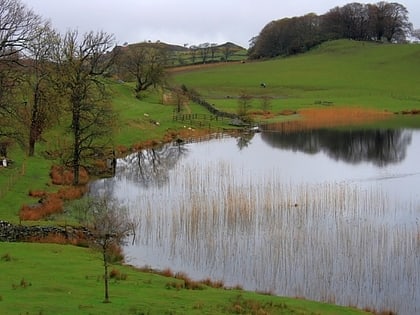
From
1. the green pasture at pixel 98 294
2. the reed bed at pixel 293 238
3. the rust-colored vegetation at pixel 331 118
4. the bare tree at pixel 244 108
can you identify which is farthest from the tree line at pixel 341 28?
the green pasture at pixel 98 294

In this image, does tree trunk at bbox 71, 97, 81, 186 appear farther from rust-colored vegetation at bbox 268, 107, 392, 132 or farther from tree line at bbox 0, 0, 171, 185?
rust-colored vegetation at bbox 268, 107, 392, 132

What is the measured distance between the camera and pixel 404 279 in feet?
85.1

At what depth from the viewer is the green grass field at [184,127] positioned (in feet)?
63.2

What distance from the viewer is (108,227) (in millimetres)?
21875

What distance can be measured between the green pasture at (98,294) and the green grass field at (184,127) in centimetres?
3

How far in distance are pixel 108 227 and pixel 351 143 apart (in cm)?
5404

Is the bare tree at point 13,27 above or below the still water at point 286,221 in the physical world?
above

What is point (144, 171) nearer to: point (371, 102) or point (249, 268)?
point (249, 268)

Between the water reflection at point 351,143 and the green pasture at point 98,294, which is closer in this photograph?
the green pasture at point 98,294

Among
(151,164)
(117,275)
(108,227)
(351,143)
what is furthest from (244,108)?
(108,227)

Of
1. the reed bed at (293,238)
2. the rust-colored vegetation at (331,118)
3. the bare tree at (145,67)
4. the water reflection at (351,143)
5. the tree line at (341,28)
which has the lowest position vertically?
the reed bed at (293,238)

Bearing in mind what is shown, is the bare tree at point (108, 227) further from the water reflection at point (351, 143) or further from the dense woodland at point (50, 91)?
the water reflection at point (351, 143)

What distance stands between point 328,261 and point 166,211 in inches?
500

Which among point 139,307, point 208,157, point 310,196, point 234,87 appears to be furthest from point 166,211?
point 234,87
